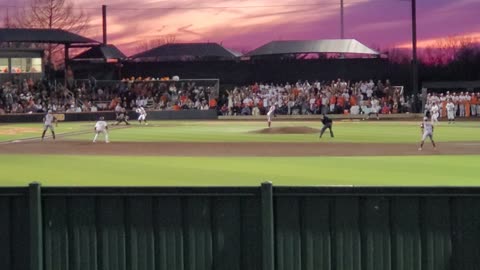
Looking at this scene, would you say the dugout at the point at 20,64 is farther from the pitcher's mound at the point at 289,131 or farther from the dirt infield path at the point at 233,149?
the dirt infield path at the point at 233,149

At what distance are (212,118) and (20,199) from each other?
50124 millimetres

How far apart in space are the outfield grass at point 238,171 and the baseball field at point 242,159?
25 mm

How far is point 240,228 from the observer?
19.9 feet

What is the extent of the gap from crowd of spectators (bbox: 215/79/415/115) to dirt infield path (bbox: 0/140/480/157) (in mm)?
25870

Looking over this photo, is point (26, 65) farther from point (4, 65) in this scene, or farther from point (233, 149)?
point (233, 149)

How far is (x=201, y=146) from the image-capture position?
95.2ft

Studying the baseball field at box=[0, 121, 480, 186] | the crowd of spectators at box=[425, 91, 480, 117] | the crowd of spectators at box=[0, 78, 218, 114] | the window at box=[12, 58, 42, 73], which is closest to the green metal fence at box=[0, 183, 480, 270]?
the baseball field at box=[0, 121, 480, 186]

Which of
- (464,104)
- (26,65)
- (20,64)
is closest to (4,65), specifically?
(20,64)

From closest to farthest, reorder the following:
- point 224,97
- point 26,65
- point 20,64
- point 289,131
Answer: point 289,131, point 224,97, point 20,64, point 26,65

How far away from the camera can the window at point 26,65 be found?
6334 centimetres

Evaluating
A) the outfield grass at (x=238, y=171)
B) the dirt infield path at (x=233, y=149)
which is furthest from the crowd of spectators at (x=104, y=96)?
the outfield grass at (x=238, y=171)

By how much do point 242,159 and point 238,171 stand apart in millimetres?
3882

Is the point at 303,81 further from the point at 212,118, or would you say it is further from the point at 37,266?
the point at 37,266

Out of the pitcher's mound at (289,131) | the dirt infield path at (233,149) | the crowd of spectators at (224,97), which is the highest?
the crowd of spectators at (224,97)
